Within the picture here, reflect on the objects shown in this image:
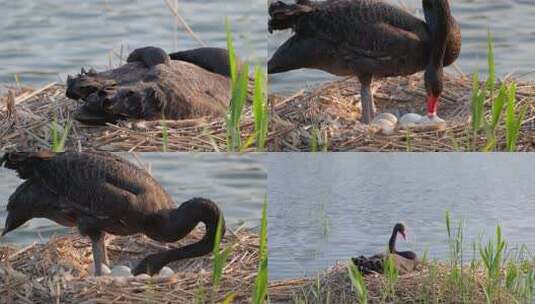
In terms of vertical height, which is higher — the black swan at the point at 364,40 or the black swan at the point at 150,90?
the black swan at the point at 364,40

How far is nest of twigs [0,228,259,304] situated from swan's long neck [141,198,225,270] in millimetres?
99

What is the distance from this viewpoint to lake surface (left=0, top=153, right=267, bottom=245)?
6812 mm

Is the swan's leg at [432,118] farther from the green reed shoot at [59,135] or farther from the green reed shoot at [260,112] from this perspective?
the green reed shoot at [59,135]

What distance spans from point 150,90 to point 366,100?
0.90 metres

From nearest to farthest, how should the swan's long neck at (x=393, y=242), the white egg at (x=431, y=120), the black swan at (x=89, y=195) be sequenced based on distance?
the black swan at (x=89, y=195) → the white egg at (x=431, y=120) → the swan's long neck at (x=393, y=242)

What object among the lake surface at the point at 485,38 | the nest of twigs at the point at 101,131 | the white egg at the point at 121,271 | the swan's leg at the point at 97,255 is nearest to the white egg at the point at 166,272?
the white egg at the point at 121,271

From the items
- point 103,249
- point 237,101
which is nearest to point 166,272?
point 103,249

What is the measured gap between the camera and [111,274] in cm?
634

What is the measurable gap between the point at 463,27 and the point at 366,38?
1620 mm

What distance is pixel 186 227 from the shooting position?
20.9 ft

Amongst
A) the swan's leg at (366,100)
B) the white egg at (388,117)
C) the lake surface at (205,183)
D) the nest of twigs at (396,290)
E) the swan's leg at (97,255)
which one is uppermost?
the swan's leg at (366,100)

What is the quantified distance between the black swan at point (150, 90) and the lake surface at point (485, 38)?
31 cm

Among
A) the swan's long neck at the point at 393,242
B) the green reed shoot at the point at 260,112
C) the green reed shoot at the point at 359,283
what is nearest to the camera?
the green reed shoot at the point at 260,112

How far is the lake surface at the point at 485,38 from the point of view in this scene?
6723mm
